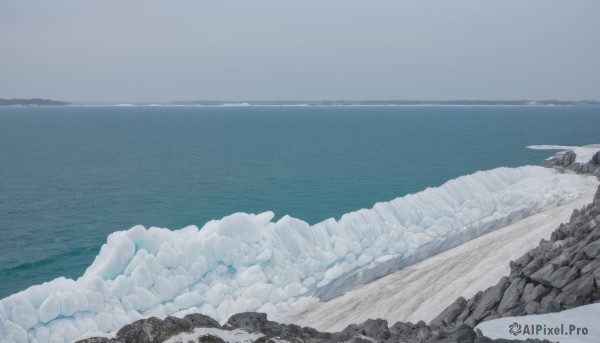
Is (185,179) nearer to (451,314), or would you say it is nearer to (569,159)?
(569,159)

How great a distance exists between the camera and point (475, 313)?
14.4 m

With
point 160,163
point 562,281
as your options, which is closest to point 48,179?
point 160,163

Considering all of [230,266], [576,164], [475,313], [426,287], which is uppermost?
[576,164]

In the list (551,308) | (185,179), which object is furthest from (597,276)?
(185,179)

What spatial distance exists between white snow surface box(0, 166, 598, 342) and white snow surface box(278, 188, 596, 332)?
0.85 meters

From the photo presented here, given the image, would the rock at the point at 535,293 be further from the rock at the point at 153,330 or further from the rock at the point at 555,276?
the rock at the point at 153,330

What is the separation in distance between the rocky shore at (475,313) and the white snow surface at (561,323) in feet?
1.74

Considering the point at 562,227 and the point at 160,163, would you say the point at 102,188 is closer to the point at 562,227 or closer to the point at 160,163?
the point at 160,163

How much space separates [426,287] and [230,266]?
282 inches

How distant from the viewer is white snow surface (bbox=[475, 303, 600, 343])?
34.7ft

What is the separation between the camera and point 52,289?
674 inches

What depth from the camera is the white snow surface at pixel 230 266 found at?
1675cm

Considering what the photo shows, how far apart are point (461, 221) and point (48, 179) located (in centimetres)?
3378

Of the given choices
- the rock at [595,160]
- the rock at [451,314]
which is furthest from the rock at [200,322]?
the rock at [595,160]
